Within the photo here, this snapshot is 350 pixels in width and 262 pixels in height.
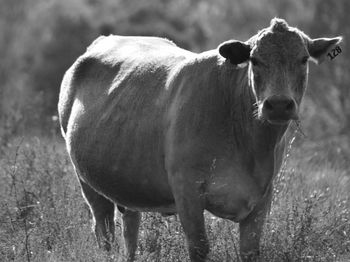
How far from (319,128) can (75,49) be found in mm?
6852

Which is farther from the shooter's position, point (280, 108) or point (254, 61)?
point (254, 61)

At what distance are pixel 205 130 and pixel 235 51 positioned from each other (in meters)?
0.58

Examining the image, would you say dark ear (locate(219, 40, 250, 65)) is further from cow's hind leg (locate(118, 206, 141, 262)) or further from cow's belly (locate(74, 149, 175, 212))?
cow's hind leg (locate(118, 206, 141, 262))

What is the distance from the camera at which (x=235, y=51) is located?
7.34m

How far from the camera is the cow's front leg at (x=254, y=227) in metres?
7.63

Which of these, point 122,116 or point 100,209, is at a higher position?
point 122,116

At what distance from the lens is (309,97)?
27.9 m

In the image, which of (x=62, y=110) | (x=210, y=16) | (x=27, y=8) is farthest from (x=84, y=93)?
(x=27, y=8)

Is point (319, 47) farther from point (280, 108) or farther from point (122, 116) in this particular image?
point (122, 116)

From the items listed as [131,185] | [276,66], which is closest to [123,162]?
[131,185]

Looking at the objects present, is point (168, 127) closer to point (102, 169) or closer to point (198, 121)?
point (198, 121)

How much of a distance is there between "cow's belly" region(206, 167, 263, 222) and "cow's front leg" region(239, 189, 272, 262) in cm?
18

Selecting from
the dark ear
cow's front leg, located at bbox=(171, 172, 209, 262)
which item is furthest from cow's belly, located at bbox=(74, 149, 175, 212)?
the dark ear

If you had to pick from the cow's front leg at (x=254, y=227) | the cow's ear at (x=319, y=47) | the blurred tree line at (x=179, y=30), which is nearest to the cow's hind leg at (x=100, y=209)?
the cow's front leg at (x=254, y=227)
